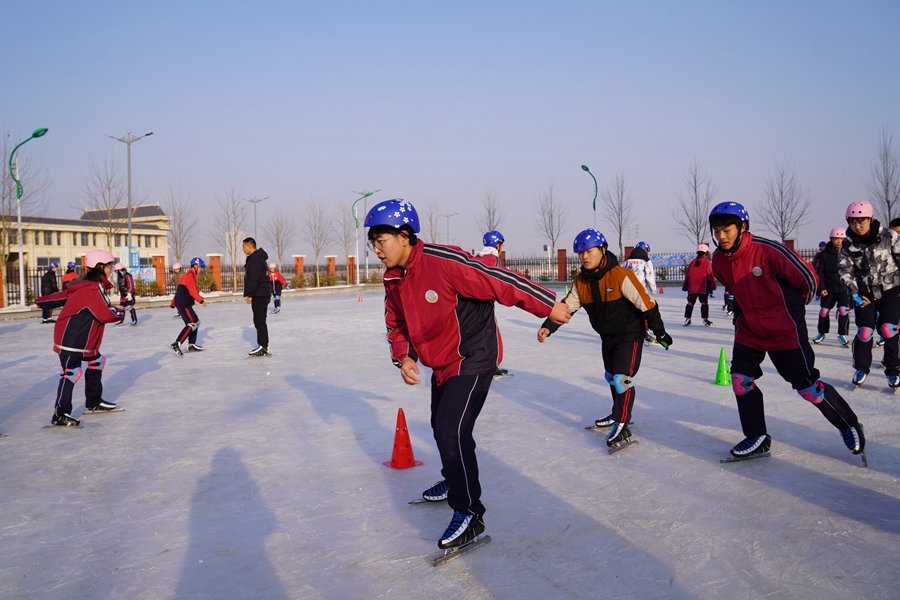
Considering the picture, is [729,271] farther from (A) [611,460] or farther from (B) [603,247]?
(A) [611,460]

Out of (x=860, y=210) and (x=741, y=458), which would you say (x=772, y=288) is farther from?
(x=860, y=210)

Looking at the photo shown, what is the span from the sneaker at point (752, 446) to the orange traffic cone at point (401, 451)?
8.90ft

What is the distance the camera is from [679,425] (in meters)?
6.87

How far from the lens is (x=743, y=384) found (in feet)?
18.2

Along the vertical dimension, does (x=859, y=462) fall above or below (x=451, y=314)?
below

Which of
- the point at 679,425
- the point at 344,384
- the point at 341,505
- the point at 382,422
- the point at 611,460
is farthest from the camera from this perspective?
the point at 344,384

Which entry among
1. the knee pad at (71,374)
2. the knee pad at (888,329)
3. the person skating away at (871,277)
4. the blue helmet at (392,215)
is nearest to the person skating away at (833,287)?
the person skating away at (871,277)

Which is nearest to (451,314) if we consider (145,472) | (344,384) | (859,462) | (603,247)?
(603,247)

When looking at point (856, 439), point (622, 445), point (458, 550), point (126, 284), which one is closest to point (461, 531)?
point (458, 550)

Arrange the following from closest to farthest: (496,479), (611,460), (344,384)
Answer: (496,479), (611,460), (344,384)

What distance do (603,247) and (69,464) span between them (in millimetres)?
5214

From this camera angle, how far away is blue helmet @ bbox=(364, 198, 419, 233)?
383cm

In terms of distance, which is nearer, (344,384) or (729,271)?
(729,271)

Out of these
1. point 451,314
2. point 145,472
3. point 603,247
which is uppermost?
point 603,247
